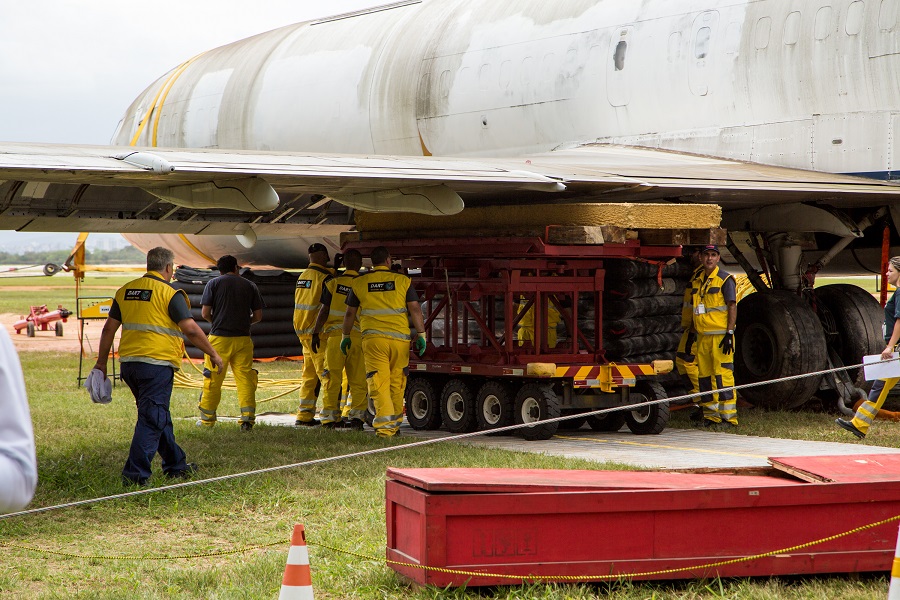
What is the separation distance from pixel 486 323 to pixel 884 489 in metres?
6.80

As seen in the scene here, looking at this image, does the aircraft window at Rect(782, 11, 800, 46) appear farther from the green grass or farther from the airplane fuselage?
the green grass

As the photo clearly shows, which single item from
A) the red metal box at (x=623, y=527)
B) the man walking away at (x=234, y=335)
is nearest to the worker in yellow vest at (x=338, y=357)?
the man walking away at (x=234, y=335)

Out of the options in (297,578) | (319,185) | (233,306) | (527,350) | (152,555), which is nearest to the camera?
(297,578)

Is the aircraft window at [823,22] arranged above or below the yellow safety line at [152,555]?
above

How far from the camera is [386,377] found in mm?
10992

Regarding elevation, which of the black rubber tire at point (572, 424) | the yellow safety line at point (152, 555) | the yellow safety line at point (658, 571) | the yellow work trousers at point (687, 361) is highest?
the yellow work trousers at point (687, 361)

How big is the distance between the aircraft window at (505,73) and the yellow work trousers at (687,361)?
4379 mm

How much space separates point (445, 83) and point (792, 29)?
5290 millimetres

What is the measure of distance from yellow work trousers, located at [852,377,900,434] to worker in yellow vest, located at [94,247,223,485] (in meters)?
6.28

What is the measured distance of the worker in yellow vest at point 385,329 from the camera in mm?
10938

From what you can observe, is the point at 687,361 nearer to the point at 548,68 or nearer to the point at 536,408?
the point at 536,408

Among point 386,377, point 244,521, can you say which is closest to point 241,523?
point 244,521

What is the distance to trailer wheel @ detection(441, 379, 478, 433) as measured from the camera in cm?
1172

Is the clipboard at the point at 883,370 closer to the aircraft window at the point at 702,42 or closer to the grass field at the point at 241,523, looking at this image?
the grass field at the point at 241,523
